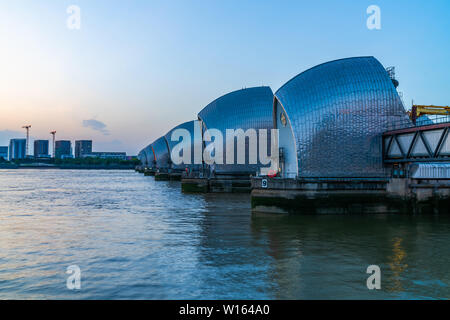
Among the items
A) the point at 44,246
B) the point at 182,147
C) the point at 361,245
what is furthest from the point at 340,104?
the point at 182,147

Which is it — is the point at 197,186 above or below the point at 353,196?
below

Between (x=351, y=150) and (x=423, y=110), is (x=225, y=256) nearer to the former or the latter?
(x=351, y=150)

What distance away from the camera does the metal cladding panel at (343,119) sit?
31047 millimetres

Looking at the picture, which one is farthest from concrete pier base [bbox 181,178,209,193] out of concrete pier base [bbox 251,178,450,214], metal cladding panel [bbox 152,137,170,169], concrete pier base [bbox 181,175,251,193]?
metal cladding panel [bbox 152,137,170,169]

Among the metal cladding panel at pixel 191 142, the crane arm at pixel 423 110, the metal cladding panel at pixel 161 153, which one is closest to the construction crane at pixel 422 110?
the crane arm at pixel 423 110

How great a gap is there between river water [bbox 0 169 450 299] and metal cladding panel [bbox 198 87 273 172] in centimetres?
3057

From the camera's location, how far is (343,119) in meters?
31.3

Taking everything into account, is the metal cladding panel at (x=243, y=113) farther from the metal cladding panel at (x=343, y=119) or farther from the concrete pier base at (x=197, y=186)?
the metal cladding panel at (x=343, y=119)

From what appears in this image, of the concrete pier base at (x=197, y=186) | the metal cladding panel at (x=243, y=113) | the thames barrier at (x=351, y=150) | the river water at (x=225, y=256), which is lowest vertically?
the river water at (x=225, y=256)

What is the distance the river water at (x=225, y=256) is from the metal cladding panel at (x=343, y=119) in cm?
576

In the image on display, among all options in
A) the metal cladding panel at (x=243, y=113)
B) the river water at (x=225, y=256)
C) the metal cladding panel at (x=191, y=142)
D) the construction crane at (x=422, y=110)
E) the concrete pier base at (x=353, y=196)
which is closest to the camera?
the river water at (x=225, y=256)

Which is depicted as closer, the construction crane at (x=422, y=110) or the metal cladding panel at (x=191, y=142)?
the construction crane at (x=422, y=110)

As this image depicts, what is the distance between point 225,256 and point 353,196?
15.2 meters

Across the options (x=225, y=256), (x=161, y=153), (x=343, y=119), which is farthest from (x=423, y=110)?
(x=161, y=153)
